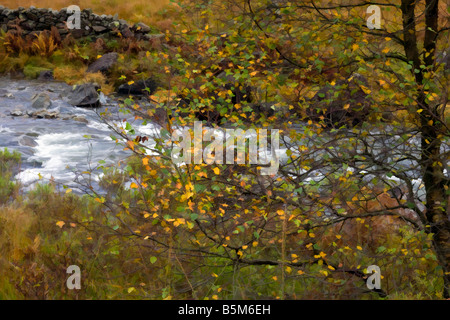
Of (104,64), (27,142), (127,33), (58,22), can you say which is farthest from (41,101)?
(58,22)

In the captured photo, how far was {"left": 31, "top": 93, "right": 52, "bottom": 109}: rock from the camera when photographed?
561 inches

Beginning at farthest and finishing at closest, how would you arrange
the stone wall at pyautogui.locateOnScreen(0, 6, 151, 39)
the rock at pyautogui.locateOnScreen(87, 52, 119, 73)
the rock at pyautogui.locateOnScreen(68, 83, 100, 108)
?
the stone wall at pyautogui.locateOnScreen(0, 6, 151, 39)
the rock at pyautogui.locateOnScreen(87, 52, 119, 73)
the rock at pyautogui.locateOnScreen(68, 83, 100, 108)

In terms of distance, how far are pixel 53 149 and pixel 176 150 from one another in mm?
8003

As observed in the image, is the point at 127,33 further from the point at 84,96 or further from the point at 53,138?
the point at 53,138

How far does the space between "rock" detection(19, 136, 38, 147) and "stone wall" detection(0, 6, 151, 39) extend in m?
9.09

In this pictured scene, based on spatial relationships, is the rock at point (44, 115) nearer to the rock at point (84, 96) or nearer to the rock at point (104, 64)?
the rock at point (84, 96)

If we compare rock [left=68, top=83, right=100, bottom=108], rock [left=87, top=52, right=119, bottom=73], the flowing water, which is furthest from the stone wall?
rock [left=68, top=83, right=100, bottom=108]

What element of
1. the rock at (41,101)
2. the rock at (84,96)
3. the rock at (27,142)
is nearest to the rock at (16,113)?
the rock at (41,101)

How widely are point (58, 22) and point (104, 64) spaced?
4660mm

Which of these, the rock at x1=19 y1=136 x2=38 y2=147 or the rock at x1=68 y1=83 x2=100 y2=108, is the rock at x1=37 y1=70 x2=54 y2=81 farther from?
the rock at x1=19 y1=136 x2=38 y2=147

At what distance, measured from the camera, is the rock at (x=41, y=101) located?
14261 mm

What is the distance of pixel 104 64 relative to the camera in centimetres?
1716

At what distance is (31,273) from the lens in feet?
14.0

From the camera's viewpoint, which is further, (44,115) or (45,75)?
(45,75)
